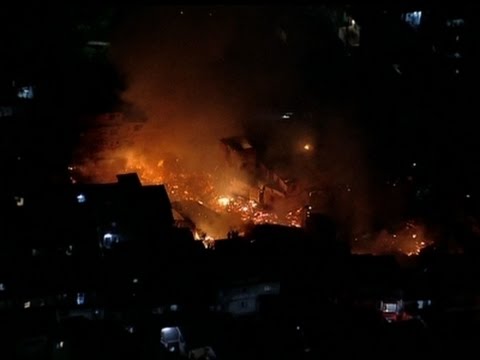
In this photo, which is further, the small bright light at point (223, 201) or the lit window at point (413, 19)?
the lit window at point (413, 19)

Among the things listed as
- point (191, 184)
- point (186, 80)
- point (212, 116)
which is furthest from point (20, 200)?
point (186, 80)

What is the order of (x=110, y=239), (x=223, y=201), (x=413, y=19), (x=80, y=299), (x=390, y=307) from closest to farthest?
(x=80, y=299) < (x=390, y=307) < (x=110, y=239) < (x=223, y=201) < (x=413, y=19)

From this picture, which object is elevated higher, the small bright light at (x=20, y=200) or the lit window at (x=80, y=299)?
the small bright light at (x=20, y=200)

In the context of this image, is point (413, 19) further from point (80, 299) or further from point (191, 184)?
point (80, 299)

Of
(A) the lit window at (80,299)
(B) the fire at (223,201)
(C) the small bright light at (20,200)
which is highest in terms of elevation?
(B) the fire at (223,201)

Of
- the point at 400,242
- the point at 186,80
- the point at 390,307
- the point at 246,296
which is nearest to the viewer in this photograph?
the point at 246,296

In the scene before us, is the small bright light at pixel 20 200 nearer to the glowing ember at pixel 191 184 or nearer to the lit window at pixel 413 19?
the glowing ember at pixel 191 184

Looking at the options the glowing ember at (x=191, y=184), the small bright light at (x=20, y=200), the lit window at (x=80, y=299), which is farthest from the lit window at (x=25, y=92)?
the lit window at (x=80, y=299)

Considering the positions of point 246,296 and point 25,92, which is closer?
point 246,296

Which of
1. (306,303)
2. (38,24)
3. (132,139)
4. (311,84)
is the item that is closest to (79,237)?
(306,303)

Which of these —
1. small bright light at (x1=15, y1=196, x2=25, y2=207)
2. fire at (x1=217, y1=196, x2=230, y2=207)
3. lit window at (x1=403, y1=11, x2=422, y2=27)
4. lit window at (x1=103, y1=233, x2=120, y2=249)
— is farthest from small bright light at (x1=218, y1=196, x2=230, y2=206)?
lit window at (x1=403, y1=11, x2=422, y2=27)

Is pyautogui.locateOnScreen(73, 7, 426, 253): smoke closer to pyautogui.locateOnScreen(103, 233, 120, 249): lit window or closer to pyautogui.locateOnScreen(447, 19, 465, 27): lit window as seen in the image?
pyautogui.locateOnScreen(103, 233, 120, 249): lit window

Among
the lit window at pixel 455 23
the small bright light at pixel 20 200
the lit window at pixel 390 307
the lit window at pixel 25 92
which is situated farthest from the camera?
the lit window at pixel 455 23

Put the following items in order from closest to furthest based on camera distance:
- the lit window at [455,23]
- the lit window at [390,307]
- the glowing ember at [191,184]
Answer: the lit window at [390,307] < the glowing ember at [191,184] < the lit window at [455,23]
